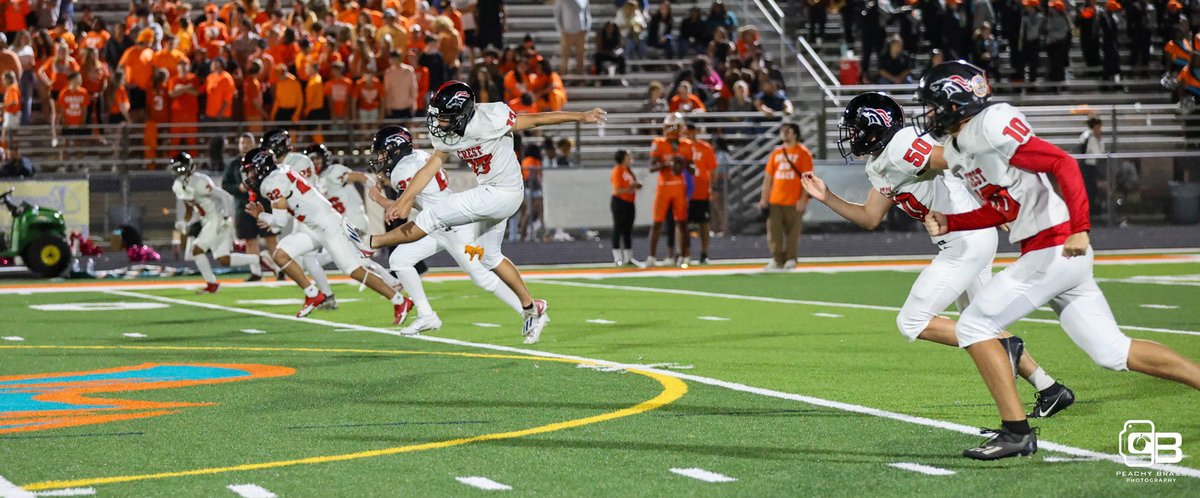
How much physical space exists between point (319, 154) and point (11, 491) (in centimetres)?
1144

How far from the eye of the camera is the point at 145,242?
24594 mm

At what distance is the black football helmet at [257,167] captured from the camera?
15.3 m

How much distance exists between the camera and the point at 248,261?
66.3ft

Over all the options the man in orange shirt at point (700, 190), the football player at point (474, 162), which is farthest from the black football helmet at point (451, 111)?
the man in orange shirt at point (700, 190)

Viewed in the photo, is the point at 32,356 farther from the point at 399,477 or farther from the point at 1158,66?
the point at 1158,66

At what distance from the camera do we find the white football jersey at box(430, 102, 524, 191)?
11.8 metres

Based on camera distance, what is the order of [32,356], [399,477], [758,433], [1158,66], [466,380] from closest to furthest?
[399,477] → [758,433] → [466,380] → [32,356] → [1158,66]

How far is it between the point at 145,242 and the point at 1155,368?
65.4ft

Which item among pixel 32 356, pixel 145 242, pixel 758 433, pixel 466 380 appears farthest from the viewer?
pixel 145 242

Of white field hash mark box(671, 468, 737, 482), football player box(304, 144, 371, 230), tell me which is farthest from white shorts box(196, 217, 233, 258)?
white field hash mark box(671, 468, 737, 482)

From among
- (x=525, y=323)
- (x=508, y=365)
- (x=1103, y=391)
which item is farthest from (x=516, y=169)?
(x=1103, y=391)

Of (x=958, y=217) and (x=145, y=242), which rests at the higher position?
(x=958, y=217)

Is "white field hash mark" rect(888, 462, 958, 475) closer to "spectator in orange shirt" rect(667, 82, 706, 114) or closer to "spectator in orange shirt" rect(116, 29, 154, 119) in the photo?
"spectator in orange shirt" rect(667, 82, 706, 114)

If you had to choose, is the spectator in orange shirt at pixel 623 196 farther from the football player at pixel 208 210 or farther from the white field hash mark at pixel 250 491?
the white field hash mark at pixel 250 491
